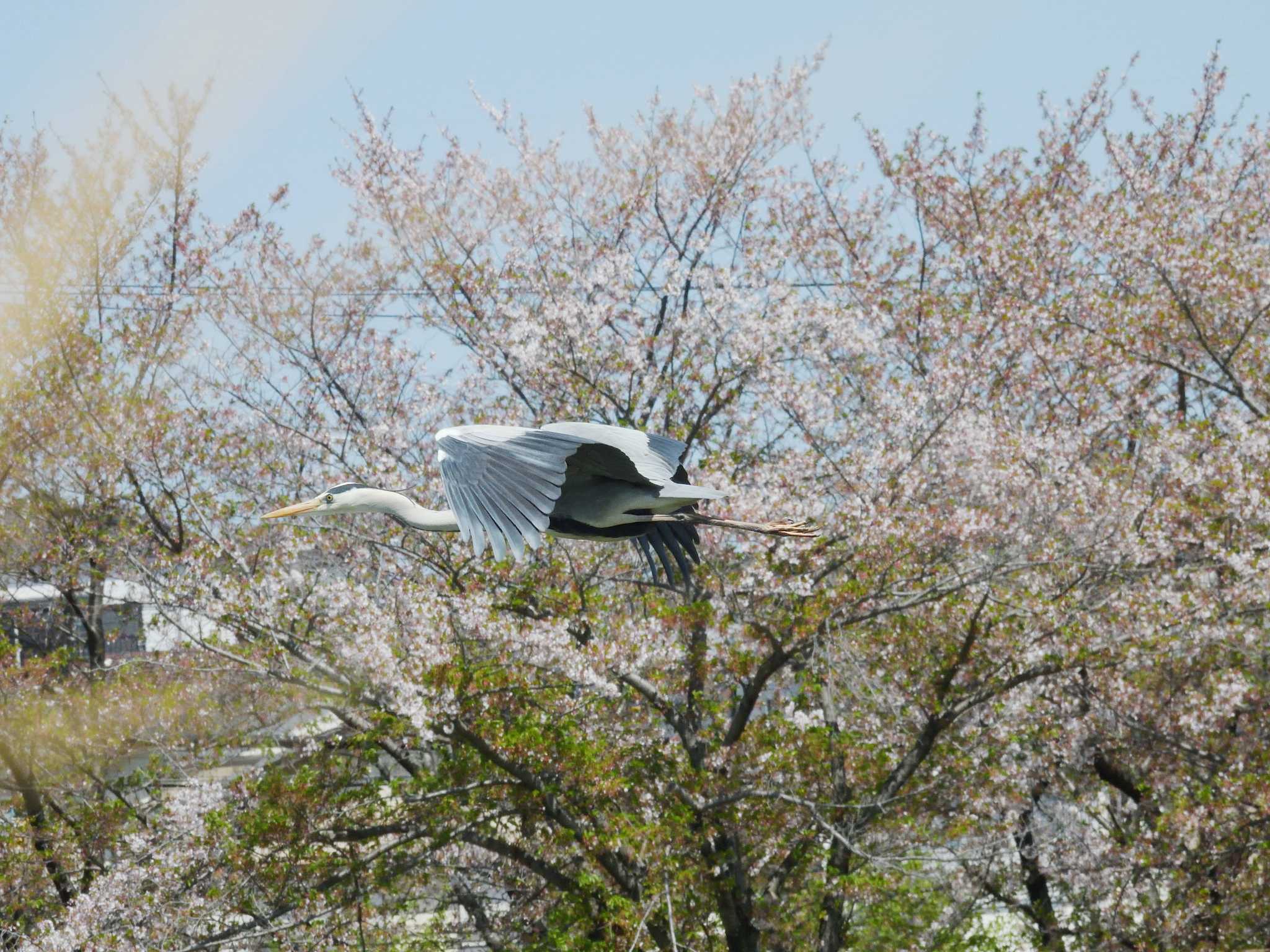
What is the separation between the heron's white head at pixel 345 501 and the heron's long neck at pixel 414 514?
0.02 metres

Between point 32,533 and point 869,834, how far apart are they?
649 cm

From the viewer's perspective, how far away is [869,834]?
30.8 ft

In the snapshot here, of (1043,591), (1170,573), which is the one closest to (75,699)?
(1043,591)


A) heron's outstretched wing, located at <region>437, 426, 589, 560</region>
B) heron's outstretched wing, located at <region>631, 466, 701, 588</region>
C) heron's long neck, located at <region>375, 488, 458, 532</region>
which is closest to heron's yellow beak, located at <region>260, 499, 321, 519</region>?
heron's long neck, located at <region>375, 488, 458, 532</region>

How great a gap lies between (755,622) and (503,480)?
4.03m

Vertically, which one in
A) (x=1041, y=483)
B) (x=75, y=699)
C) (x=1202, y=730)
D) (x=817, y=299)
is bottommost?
(x=1202, y=730)

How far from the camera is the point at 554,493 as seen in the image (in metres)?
4.54

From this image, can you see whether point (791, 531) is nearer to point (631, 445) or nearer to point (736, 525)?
point (736, 525)

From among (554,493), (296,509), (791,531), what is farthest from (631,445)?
(296,509)

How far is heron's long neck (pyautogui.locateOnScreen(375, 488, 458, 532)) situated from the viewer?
5070 millimetres

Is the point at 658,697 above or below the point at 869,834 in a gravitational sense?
above

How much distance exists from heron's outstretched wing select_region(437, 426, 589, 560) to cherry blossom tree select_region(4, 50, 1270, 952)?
2985 mm

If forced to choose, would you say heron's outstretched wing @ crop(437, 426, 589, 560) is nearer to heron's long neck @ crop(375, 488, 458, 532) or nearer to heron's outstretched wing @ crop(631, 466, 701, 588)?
heron's long neck @ crop(375, 488, 458, 532)

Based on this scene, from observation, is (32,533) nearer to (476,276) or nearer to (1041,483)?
(476,276)
